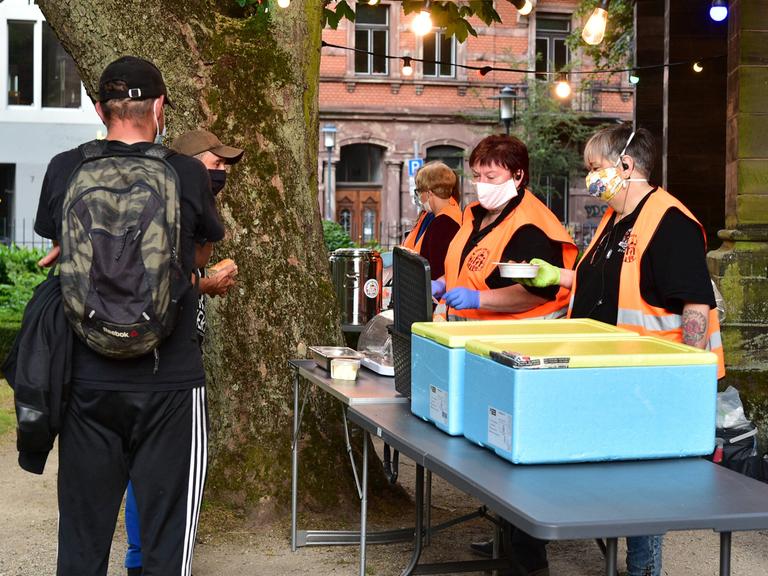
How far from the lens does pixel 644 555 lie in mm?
4023

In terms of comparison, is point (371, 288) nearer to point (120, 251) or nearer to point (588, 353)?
point (120, 251)

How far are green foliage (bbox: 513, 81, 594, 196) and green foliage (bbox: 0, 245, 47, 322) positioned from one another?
770 inches

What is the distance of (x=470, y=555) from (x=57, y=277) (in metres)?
2.75

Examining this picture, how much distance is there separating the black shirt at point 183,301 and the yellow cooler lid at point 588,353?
0.83 m

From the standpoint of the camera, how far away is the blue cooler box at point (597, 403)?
9.77ft

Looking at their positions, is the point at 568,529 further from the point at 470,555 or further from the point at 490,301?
the point at 470,555

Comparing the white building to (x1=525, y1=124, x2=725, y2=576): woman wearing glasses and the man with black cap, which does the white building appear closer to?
(x1=525, y1=124, x2=725, y2=576): woman wearing glasses

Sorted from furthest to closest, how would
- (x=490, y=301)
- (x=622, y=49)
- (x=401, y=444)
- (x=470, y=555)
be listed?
(x=622, y=49) → (x=470, y=555) → (x=490, y=301) → (x=401, y=444)

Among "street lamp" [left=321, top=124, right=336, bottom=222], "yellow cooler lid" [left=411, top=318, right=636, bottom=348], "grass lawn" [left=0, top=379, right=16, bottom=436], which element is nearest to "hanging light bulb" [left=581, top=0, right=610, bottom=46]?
"grass lawn" [left=0, top=379, right=16, bottom=436]

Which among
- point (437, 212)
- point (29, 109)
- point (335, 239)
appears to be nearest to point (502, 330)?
point (437, 212)

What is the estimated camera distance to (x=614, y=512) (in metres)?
2.63

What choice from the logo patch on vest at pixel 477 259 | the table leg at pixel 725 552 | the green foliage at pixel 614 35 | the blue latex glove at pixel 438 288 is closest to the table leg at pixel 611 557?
the table leg at pixel 725 552

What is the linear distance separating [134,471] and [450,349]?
3.29 feet

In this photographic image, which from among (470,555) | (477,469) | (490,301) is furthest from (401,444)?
(470,555)
